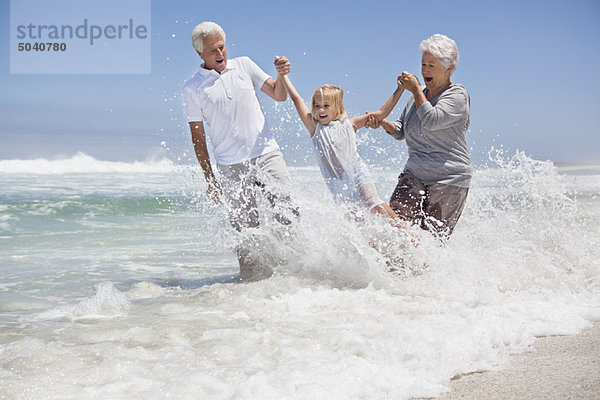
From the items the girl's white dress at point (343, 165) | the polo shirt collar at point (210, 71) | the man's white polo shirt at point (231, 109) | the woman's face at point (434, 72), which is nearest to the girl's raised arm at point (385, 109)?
the girl's white dress at point (343, 165)

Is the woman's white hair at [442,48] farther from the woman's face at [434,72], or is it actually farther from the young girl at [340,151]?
the young girl at [340,151]

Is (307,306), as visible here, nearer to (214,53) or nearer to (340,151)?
(340,151)

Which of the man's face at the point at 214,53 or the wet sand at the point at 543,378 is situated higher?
the man's face at the point at 214,53

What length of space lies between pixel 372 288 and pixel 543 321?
122 centimetres

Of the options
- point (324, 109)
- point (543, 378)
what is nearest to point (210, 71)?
point (324, 109)

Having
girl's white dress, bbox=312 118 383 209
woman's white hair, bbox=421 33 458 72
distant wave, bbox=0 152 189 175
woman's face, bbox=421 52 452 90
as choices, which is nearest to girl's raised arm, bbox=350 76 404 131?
girl's white dress, bbox=312 118 383 209

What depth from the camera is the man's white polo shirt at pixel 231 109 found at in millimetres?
4828

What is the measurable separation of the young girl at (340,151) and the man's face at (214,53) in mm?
→ 894

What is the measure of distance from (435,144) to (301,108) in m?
1.09

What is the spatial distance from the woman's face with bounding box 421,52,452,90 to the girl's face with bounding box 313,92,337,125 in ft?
2.42

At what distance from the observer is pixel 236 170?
4.96 metres

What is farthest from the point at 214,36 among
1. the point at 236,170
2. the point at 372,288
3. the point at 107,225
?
the point at 107,225

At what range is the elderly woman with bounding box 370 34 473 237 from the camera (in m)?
4.20

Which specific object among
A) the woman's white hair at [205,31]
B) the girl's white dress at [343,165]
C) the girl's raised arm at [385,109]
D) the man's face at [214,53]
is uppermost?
the woman's white hair at [205,31]
